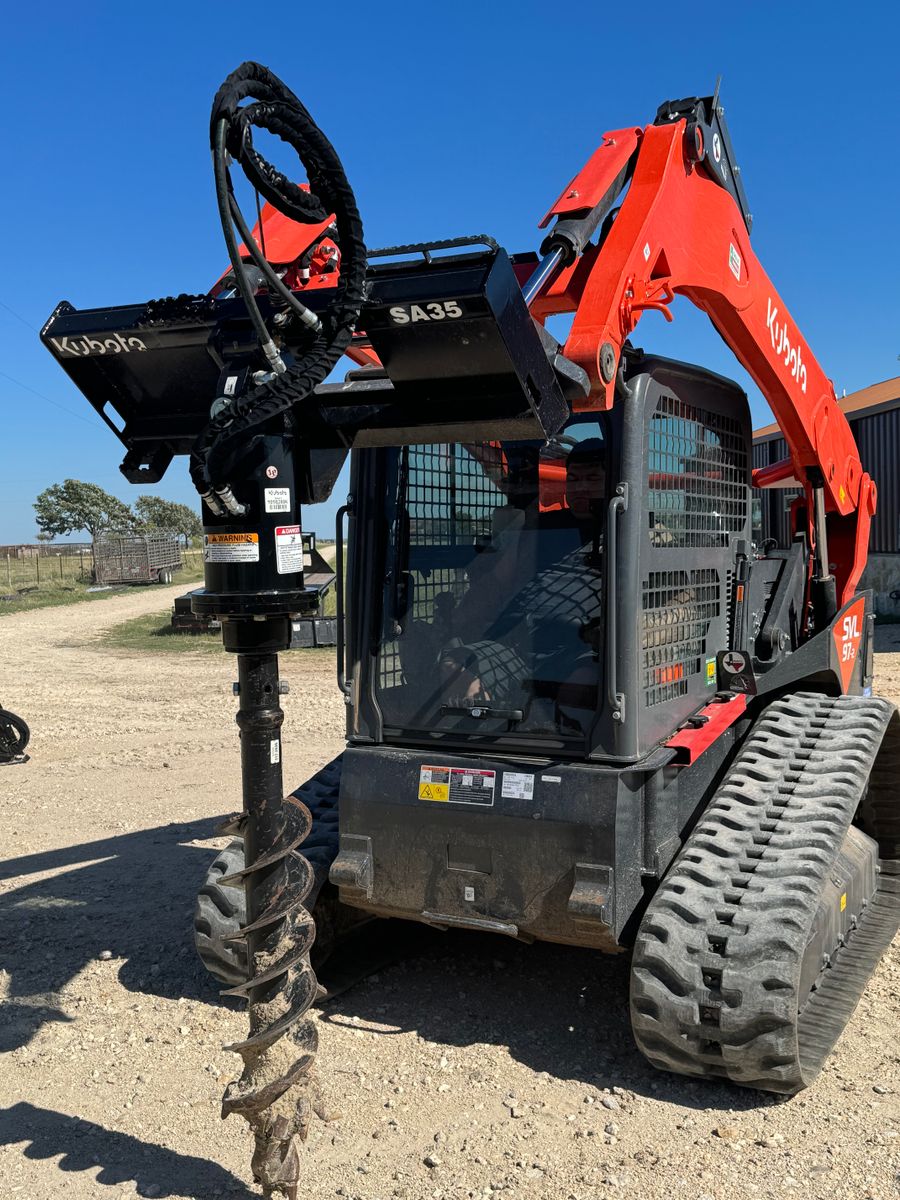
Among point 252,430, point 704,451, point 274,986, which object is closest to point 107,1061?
point 274,986

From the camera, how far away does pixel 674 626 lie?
4.36 meters

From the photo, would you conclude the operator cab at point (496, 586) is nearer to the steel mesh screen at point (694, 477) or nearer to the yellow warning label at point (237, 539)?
the steel mesh screen at point (694, 477)

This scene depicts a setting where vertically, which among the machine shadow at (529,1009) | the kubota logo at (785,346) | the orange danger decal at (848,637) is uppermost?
the kubota logo at (785,346)

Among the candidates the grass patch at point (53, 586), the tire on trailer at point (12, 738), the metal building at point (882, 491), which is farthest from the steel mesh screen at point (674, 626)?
the grass patch at point (53, 586)

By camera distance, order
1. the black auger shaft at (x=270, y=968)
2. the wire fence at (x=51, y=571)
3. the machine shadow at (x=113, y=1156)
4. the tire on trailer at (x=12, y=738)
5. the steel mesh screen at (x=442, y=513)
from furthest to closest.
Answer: the wire fence at (x=51, y=571) < the tire on trailer at (x=12, y=738) < the steel mesh screen at (x=442, y=513) < the machine shadow at (x=113, y=1156) < the black auger shaft at (x=270, y=968)

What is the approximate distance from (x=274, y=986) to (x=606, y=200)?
9.50ft

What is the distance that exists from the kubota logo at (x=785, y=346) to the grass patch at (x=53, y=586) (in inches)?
992

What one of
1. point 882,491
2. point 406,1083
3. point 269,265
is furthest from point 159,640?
point 269,265

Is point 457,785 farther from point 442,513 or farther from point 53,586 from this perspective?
point 53,586

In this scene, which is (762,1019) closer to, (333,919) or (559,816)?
(559,816)

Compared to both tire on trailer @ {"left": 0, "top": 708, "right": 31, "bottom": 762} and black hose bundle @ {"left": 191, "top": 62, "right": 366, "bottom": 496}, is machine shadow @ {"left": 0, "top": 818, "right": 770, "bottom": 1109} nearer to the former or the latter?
black hose bundle @ {"left": 191, "top": 62, "right": 366, "bottom": 496}

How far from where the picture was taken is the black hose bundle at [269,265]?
2.64m

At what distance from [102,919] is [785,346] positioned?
4.47 meters

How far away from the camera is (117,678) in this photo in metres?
15.1
